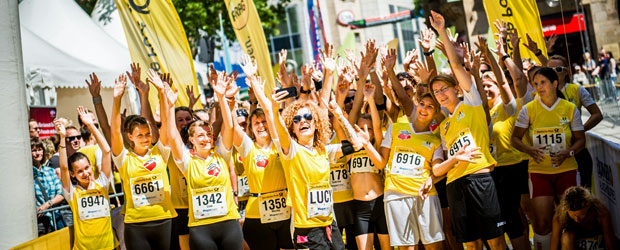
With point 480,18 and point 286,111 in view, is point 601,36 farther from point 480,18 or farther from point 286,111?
point 286,111

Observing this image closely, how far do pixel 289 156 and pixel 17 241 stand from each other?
274cm

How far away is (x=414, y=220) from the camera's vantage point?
5812 mm

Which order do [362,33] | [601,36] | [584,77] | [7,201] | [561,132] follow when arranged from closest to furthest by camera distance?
1. [7,201]
2. [561,132]
3. [584,77]
4. [601,36]
5. [362,33]

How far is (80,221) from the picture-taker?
21.1 feet

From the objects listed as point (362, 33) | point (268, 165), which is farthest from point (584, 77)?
point (362, 33)

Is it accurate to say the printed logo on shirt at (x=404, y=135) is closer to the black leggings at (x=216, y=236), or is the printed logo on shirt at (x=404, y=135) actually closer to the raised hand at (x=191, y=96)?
the black leggings at (x=216, y=236)

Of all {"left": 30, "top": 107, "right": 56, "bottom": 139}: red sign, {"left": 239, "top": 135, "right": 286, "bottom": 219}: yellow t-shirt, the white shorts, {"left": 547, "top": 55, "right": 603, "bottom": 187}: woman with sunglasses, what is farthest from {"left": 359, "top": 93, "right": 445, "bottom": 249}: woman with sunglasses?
{"left": 30, "top": 107, "right": 56, "bottom": 139}: red sign

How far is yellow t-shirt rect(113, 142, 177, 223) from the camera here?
19.8ft

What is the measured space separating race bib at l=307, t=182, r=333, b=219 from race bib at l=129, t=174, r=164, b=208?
170cm

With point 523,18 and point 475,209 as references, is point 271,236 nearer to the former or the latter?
point 475,209

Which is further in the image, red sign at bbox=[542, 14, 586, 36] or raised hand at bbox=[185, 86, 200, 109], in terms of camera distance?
red sign at bbox=[542, 14, 586, 36]

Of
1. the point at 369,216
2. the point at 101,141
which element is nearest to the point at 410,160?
the point at 369,216

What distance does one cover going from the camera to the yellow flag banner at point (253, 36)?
10.1 metres

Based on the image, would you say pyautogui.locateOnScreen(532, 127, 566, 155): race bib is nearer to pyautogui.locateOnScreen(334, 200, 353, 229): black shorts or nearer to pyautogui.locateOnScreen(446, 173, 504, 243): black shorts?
pyautogui.locateOnScreen(446, 173, 504, 243): black shorts
